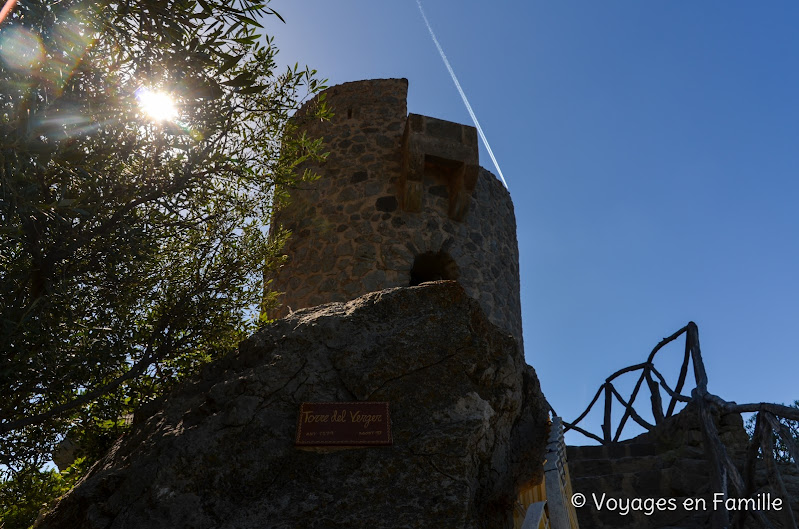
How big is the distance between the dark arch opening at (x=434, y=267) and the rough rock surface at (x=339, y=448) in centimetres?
380

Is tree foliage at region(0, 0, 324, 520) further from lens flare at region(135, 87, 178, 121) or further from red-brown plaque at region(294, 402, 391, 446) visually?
red-brown plaque at region(294, 402, 391, 446)

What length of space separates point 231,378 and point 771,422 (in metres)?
4.94

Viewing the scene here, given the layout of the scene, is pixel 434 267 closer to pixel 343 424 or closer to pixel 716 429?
pixel 716 429

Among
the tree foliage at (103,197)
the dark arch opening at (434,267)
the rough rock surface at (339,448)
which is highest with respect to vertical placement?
the dark arch opening at (434,267)

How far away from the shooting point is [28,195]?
141 inches

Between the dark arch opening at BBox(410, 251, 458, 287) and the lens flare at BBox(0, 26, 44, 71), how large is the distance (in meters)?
4.99

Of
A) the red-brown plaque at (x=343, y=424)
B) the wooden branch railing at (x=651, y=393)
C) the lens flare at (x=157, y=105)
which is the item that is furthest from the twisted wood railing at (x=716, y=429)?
the lens flare at (x=157, y=105)

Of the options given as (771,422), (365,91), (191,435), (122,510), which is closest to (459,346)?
(191,435)

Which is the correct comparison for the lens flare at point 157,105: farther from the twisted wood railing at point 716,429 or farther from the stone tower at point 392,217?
the twisted wood railing at point 716,429

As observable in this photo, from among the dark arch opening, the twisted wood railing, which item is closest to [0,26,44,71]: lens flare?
the dark arch opening

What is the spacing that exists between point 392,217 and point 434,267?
0.82 metres

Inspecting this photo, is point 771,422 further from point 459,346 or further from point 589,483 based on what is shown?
point 459,346

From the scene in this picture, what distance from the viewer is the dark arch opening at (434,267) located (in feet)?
26.4

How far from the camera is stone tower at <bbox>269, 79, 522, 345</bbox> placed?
7793 mm
